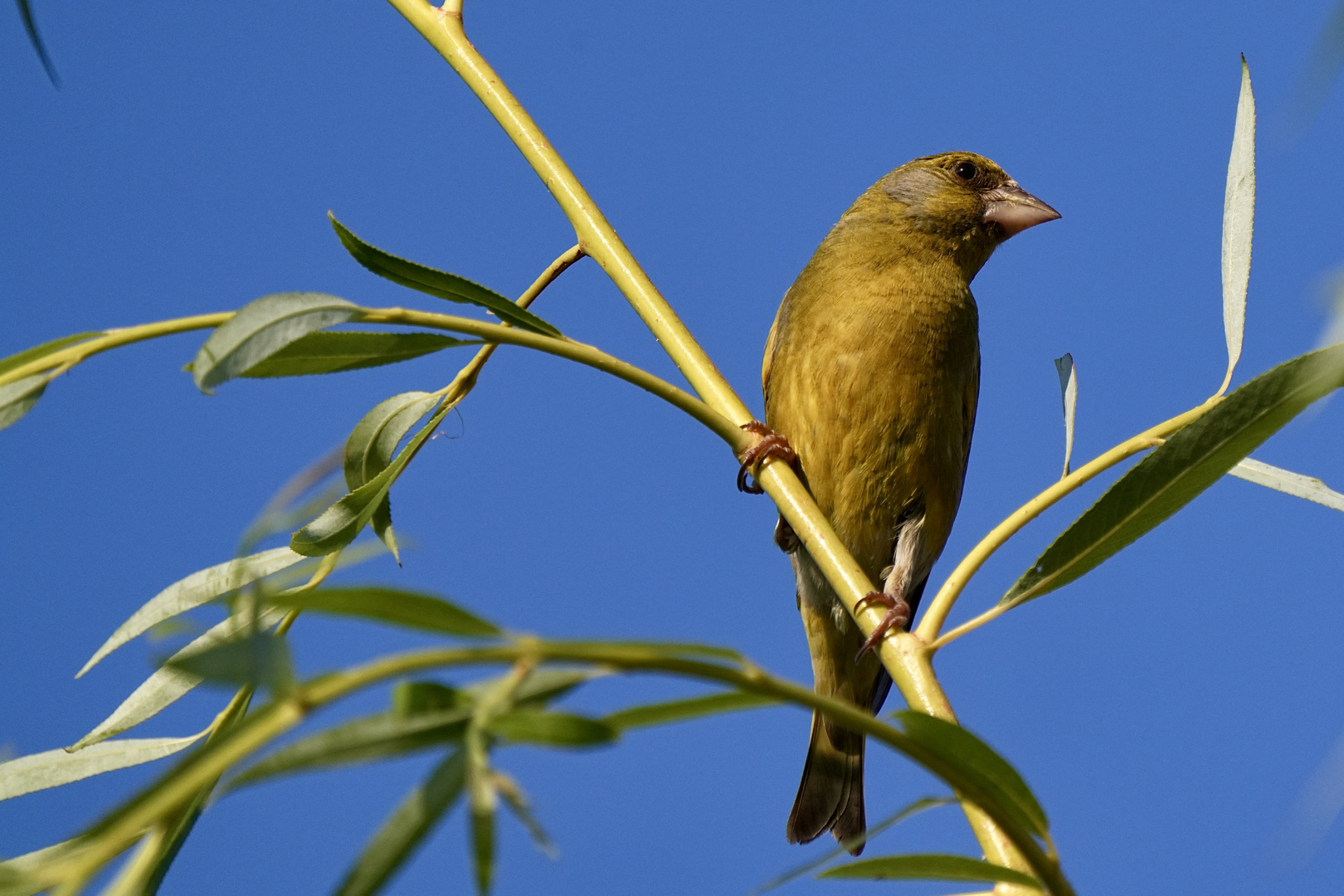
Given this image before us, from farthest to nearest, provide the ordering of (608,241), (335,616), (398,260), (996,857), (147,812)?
1. (608,241)
2. (398,260)
3. (996,857)
4. (335,616)
5. (147,812)

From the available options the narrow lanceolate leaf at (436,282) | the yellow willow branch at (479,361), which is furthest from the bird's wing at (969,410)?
the narrow lanceolate leaf at (436,282)

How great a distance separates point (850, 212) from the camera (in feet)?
14.0

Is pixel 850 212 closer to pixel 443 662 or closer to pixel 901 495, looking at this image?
pixel 901 495

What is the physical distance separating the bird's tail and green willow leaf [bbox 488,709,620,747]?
2.89 metres

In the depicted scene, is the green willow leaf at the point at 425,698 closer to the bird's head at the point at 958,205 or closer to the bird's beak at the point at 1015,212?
the bird's head at the point at 958,205

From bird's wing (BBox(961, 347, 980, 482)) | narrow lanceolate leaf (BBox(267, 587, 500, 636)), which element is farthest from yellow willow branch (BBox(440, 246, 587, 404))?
bird's wing (BBox(961, 347, 980, 482))

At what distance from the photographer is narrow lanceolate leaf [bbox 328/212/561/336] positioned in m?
1.48

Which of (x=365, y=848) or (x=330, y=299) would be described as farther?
(x=330, y=299)

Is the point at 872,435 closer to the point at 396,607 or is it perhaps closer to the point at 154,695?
the point at 154,695

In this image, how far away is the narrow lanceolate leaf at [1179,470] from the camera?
1265 millimetres

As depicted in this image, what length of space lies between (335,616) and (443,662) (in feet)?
0.80

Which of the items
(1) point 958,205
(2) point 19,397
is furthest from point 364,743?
(1) point 958,205

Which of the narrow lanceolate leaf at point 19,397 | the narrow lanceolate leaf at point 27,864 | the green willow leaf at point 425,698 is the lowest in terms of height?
the green willow leaf at point 425,698

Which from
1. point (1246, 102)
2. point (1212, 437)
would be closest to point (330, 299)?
point (1212, 437)
